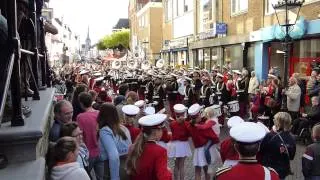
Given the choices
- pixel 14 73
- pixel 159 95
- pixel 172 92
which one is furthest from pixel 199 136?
pixel 159 95

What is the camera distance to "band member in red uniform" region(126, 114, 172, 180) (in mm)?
4137

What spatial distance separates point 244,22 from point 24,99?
20352mm

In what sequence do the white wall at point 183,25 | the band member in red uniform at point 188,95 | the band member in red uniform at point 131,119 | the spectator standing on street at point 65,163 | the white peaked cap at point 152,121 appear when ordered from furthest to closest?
the white wall at point 183,25, the band member in red uniform at point 188,95, the band member in red uniform at point 131,119, the white peaked cap at point 152,121, the spectator standing on street at point 65,163

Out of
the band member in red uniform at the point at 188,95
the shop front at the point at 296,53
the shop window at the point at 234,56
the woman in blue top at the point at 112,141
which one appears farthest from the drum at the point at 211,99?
the woman in blue top at the point at 112,141

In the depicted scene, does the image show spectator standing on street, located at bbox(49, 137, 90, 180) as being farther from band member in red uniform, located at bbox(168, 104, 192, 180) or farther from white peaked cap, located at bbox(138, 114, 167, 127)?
band member in red uniform, located at bbox(168, 104, 192, 180)

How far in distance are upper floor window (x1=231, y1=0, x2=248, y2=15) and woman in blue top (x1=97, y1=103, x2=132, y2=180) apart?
19.8 m

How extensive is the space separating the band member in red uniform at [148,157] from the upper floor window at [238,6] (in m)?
20.8

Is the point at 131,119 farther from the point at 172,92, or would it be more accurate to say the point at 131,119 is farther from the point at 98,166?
the point at 172,92

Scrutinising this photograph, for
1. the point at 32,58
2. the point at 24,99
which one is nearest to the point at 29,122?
the point at 24,99

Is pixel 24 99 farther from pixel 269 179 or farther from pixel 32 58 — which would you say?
pixel 269 179

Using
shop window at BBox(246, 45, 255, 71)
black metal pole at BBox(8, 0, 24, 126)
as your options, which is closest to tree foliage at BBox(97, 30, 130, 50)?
shop window at BBox(246, 45, 255, 71)

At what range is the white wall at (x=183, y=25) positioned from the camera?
36.1m

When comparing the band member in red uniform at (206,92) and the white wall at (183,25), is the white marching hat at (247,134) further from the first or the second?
the white wall at (183,25)

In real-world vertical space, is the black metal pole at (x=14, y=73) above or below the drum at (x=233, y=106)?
above
